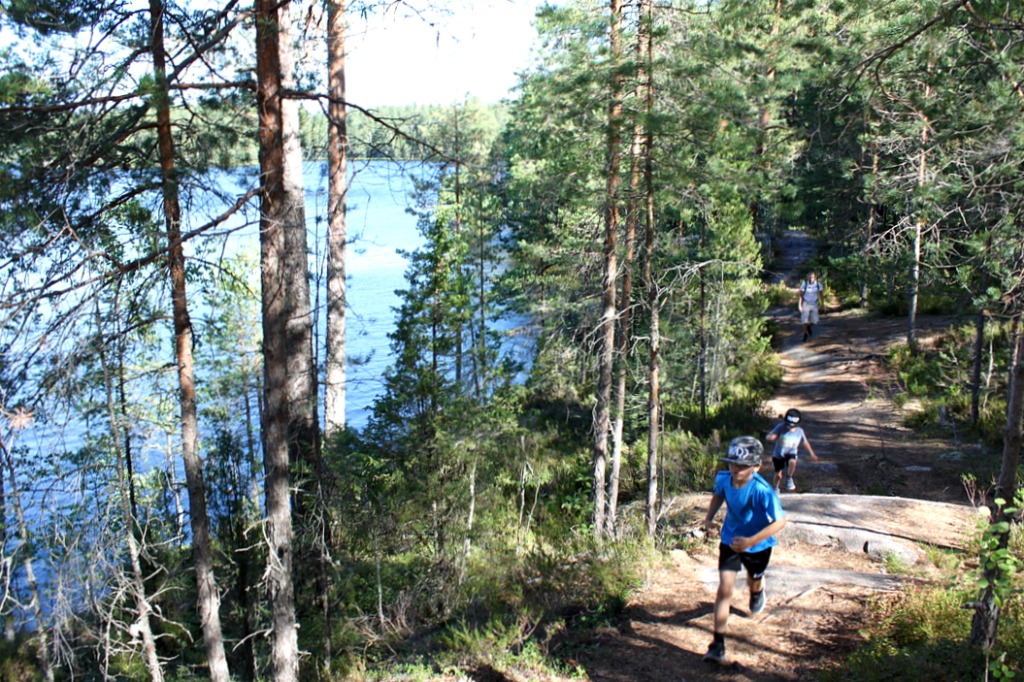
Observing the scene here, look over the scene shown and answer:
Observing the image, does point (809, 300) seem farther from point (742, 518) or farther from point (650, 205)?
point (742, 518)

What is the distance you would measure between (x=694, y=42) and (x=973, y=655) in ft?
29.0

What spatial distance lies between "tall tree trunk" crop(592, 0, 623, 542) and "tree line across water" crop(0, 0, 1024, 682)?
0.17ft

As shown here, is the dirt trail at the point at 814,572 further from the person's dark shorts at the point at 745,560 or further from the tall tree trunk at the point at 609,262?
the tall tree trunk at the point at 609,262

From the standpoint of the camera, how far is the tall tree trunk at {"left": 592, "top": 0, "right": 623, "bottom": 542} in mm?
11164

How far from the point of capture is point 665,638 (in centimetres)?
611

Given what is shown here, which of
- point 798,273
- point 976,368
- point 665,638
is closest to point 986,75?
point 976,368

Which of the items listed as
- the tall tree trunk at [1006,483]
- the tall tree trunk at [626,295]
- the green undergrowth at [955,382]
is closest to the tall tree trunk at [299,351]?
the tall tree trunk at [626,295]

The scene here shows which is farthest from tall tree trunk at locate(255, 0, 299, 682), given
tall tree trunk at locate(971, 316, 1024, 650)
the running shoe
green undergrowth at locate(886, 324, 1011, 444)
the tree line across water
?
green undergrowth at locate(886, 324, 1011, 444)

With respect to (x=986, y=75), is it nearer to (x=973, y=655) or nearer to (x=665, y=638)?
(x=973, y=655)

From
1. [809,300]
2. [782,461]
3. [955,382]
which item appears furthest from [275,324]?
[809,300]

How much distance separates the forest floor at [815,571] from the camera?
5.73 meters

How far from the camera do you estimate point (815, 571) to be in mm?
7262

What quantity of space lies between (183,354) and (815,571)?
6.60m

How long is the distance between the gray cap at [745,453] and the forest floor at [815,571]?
1.57 metres
